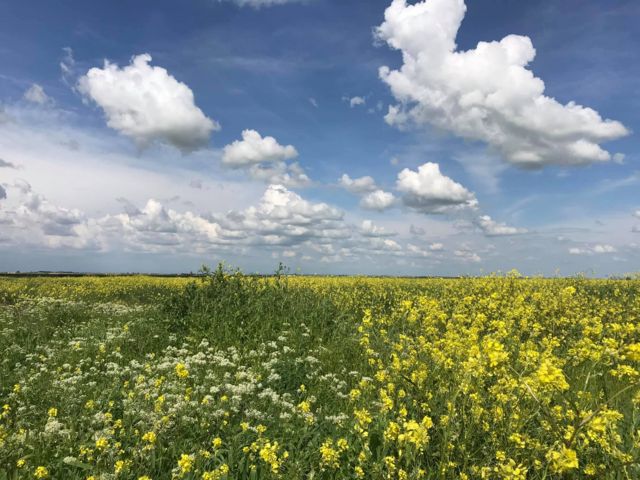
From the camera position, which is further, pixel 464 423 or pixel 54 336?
pixel 54 336

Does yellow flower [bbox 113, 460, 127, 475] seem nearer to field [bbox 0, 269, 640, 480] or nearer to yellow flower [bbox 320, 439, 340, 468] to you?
field [bbox 0, 269, 640, 480]

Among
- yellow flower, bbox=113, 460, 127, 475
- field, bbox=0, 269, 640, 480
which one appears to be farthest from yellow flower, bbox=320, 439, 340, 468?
yellow flower, bbox=113, 460, 127, 475

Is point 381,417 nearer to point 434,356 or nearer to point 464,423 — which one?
point 464,423

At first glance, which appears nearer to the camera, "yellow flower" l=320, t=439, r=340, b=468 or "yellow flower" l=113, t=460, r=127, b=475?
"yellow flower" l=320, t=439, r=340, b=468

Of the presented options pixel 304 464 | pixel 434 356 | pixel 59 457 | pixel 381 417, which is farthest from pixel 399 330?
pixel 59 457

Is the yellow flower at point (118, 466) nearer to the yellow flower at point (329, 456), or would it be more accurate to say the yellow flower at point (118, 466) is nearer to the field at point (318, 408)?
the field at point (318, 408)

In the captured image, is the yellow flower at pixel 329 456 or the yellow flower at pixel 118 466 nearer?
the yellow flower at pixel 329 456

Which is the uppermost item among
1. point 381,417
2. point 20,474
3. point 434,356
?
point 434,356

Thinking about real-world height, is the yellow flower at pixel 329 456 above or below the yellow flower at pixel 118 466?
above

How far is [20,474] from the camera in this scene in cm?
430

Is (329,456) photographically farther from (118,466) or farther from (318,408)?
(318,408)

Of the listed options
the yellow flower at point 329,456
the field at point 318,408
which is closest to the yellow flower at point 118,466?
the field at point 318,408

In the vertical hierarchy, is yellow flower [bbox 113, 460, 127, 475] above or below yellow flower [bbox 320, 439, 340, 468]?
below

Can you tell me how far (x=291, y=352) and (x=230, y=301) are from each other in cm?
339
